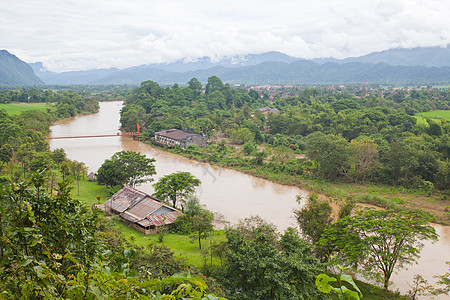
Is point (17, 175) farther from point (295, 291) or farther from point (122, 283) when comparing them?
point (122, 283)

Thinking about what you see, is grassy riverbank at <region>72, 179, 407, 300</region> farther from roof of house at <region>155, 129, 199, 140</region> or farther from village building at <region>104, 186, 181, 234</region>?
roof of house at <region>155, 129, 199, 140</region>

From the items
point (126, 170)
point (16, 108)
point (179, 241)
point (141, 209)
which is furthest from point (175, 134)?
point (16, 108)

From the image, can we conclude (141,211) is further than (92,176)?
No

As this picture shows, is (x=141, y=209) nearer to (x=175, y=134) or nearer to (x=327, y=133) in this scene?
(x=175, y=134)

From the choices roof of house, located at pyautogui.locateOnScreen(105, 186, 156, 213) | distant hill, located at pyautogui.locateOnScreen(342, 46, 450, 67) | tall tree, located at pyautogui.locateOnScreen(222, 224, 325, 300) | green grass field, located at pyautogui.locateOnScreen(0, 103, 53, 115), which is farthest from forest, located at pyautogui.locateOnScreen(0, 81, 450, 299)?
distant hill, located at pyautogui.locateOnScreen(342, 46, 450, 67)

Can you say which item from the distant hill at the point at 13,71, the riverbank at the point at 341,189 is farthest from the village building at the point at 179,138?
the distant hill at the point at 13,71
